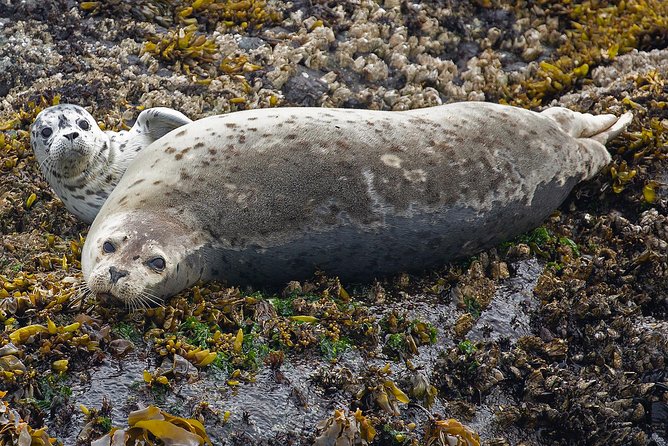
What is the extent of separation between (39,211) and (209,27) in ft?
7.13

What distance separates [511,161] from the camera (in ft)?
19.9

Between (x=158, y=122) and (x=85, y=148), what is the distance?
0.52 meters

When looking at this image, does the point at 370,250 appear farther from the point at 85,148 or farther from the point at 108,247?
the point at 85,148

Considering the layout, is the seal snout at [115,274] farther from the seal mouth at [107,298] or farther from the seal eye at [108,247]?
the seal eye at [108,247]

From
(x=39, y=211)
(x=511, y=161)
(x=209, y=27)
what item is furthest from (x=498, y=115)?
(x=39, y=211)

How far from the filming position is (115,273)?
16.8 ft

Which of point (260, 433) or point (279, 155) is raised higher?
point (279, 155)

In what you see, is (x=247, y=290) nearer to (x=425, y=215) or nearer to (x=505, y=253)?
(x=425, y=215)

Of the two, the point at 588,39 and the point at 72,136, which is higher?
the point at 72,136

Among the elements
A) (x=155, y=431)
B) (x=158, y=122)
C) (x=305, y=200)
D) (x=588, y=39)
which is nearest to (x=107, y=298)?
(x=155, y=431)

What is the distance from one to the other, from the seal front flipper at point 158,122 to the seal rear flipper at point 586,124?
249 centimetres

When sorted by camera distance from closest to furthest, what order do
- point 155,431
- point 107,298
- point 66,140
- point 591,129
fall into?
point 155,431 < point 107,298 < point 66,140 < point 591,129

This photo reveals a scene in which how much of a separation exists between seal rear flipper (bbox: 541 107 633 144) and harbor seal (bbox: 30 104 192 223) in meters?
2.53

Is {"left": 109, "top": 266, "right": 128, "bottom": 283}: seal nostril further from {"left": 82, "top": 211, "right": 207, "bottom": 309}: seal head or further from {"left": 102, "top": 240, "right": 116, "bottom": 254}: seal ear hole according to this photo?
{"left": 102, "top": 240, "right": 116, "bottom": 254}: seal ear hole
